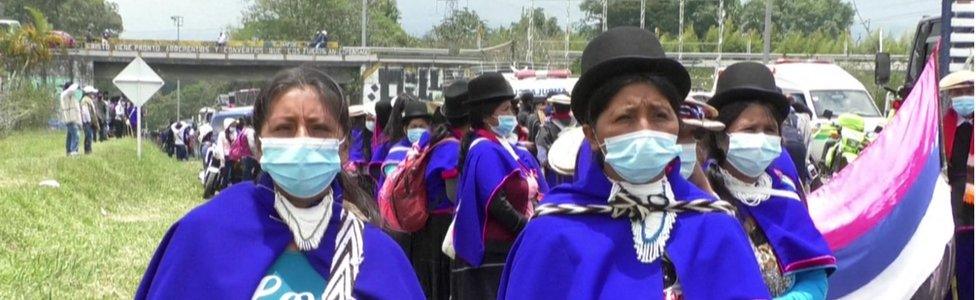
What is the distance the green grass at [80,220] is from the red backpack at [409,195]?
2406 millimetres

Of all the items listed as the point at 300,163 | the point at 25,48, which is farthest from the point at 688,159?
the point at 25,48

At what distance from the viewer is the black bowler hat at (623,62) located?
3533 millimetres

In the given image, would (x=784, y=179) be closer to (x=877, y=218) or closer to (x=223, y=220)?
(x=877, y=218)

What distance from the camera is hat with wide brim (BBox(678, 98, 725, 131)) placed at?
13.3 ft

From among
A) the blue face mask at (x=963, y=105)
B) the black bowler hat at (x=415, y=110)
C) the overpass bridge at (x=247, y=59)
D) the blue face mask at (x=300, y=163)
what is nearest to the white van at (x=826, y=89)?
the black bowler hat at (x=415, y=110)

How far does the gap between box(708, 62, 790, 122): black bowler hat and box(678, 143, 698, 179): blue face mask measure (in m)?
0.54

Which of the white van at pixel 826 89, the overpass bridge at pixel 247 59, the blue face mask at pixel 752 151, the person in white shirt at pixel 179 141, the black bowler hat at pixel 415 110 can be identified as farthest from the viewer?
the overpass bridge at pixel 247 59

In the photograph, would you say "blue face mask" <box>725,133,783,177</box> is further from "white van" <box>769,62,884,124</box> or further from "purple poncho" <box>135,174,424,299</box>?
"white van" <box>769,62,884,124</box>

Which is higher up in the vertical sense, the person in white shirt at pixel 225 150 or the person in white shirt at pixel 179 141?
the person in white shirt at pixel 225 150

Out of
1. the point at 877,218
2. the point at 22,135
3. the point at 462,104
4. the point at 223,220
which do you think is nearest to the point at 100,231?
the point at 462,104

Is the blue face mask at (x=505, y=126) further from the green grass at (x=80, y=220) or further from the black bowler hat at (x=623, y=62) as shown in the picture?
the black bowler hat at (x=623, y=62)

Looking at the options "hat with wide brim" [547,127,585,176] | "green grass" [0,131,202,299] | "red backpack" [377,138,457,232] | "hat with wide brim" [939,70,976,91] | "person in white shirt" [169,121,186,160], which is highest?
"hat with wide brim" [939,70,976,91]

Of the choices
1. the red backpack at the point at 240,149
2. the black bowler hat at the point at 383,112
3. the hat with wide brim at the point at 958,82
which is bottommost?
the red backpack at the point at 240,149

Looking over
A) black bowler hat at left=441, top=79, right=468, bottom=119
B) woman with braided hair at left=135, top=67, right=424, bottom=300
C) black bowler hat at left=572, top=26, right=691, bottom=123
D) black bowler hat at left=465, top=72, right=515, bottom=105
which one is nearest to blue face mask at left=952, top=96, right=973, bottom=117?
black bowler hat at left=465, top=72, right=515, bottom=105
